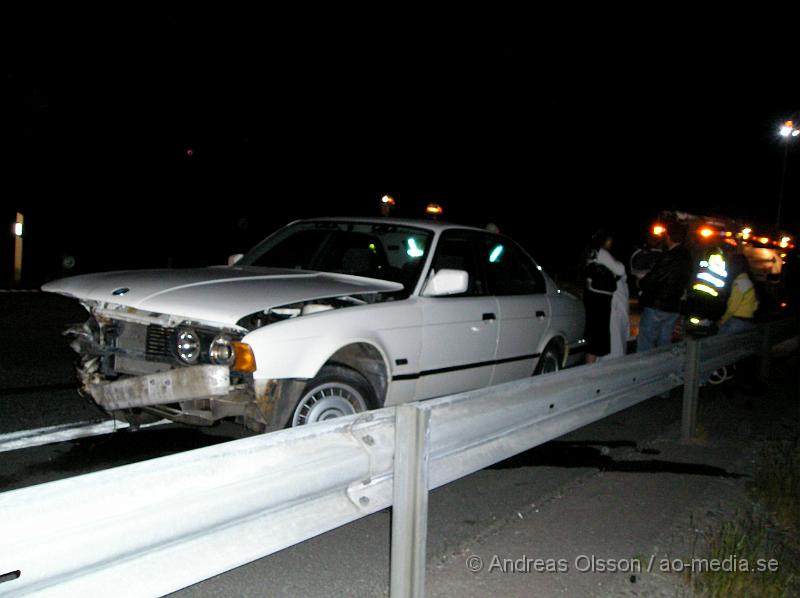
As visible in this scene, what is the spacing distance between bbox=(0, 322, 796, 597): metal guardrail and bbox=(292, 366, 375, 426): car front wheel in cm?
139

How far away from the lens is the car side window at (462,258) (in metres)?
6.07

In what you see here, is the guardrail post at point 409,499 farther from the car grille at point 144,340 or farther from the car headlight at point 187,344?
the car grille at point 144,340

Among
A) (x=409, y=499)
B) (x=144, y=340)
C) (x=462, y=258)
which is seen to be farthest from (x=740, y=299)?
(x=409, y=499)

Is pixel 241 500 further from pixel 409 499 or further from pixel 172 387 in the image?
pixel 172 387

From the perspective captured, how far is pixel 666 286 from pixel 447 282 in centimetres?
333

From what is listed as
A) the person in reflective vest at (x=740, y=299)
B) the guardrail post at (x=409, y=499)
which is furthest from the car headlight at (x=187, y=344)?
the person in reflective vest at (x=740, y=299)

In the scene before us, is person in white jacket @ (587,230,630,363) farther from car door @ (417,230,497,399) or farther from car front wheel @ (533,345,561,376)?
car door @ (417,230,497,399)

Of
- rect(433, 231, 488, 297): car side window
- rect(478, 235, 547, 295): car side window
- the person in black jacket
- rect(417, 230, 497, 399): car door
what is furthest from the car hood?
the person in black jacket

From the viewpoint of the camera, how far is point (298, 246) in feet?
20.9

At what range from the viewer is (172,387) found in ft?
14.2

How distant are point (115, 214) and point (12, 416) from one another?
24118mm

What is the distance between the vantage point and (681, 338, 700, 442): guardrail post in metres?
5.97

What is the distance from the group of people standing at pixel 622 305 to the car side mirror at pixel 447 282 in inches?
128

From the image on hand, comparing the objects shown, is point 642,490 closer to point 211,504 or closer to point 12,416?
point 211,504
